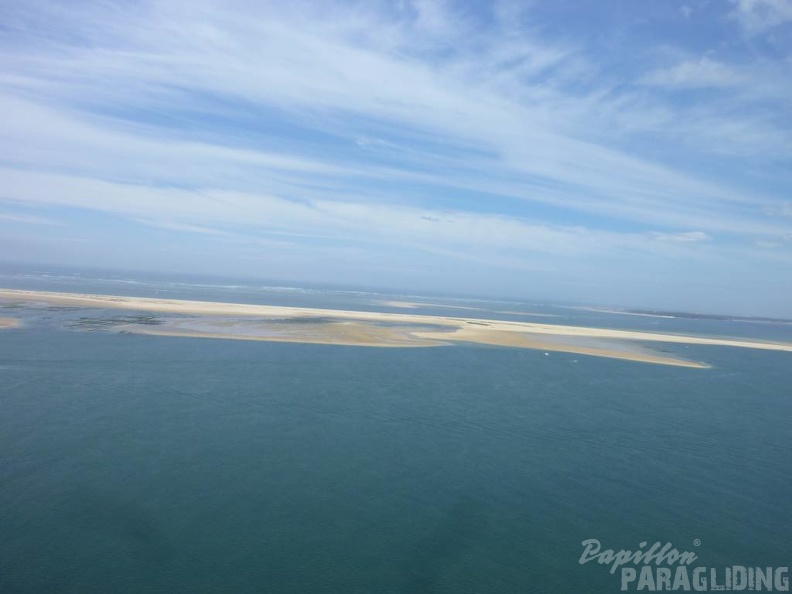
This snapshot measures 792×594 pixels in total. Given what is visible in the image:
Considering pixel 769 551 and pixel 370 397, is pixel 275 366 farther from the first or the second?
pixel 769 551

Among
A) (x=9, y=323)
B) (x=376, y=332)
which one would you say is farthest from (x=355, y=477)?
(x=9, y=323)

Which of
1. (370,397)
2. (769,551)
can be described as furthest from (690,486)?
(370,397)

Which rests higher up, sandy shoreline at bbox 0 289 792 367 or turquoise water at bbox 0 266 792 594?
sandy shoreline at bbox 0 289 792 367

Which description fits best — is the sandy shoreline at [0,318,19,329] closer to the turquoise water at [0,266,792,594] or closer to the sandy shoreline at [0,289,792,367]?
the sandy shoreline at [0,289,792,367]

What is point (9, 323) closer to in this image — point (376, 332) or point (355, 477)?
point (376, 332)

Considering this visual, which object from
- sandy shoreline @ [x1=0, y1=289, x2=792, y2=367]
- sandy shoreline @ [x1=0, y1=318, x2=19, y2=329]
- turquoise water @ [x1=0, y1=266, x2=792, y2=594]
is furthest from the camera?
sandy shoreline @ [x1=0, y1=289, x2=792, y2=367]

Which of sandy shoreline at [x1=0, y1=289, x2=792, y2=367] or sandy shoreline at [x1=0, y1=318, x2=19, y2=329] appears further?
sandy shoreline at [x1=0, y1=289, x2=792, y2=367]

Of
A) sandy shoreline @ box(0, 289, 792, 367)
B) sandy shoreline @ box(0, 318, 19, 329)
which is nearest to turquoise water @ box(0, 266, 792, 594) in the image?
sandy shoreline @ box(0, 318, 19, 329)
